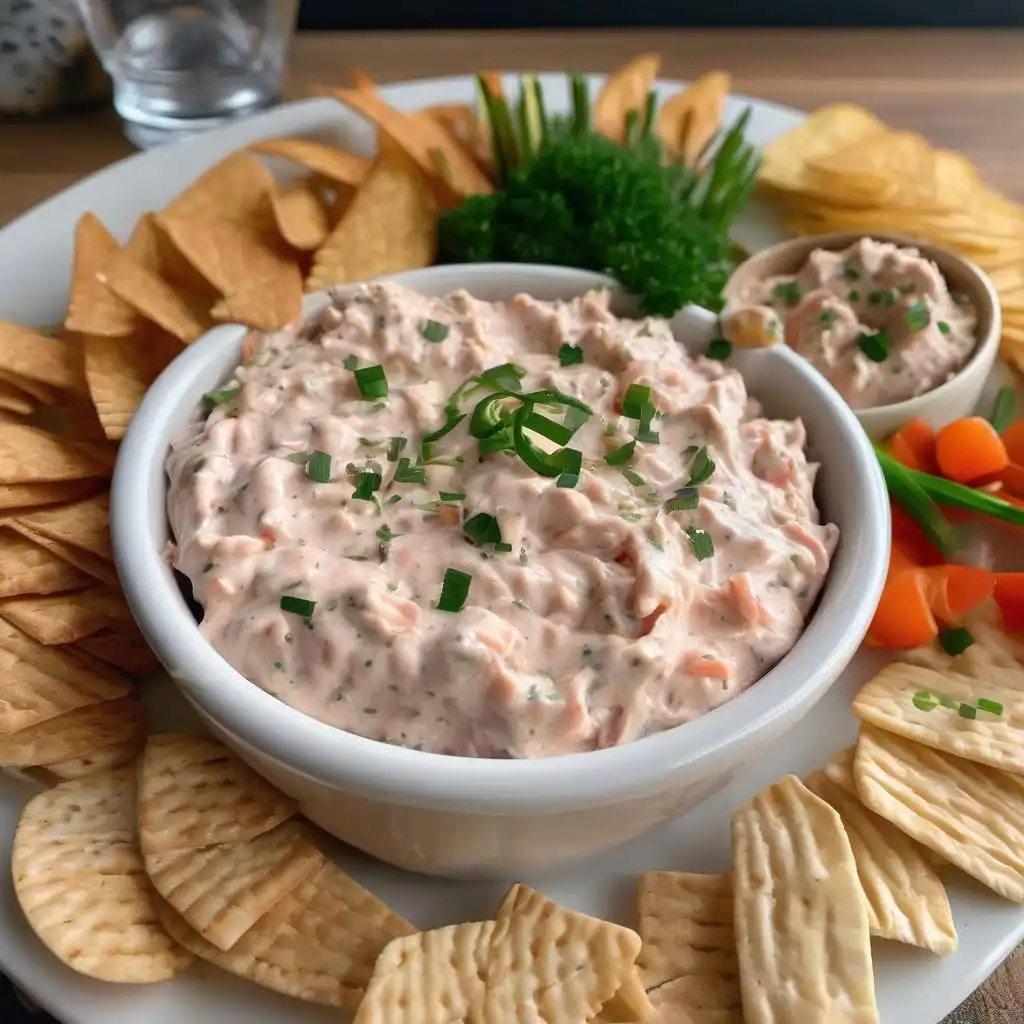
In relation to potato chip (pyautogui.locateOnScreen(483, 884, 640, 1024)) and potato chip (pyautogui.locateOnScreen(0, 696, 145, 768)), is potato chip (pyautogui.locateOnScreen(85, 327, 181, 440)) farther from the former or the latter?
potato chip (pyautogui.locateOnScreen(483, 884, 640, 1024))

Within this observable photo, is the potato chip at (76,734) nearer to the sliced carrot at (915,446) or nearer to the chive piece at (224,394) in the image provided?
the chive piece at (224,394)

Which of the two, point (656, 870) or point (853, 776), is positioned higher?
point (853, 776)

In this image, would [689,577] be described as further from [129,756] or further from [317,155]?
[317,155]

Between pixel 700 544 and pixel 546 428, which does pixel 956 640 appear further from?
pixel 546 428

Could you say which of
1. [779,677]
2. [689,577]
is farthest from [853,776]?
[689,577]

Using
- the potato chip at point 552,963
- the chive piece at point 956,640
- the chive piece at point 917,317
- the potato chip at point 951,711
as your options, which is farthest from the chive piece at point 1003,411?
the potato chip at point 552,963

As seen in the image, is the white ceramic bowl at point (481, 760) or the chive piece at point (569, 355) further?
the chive piece at point (569, 355)
